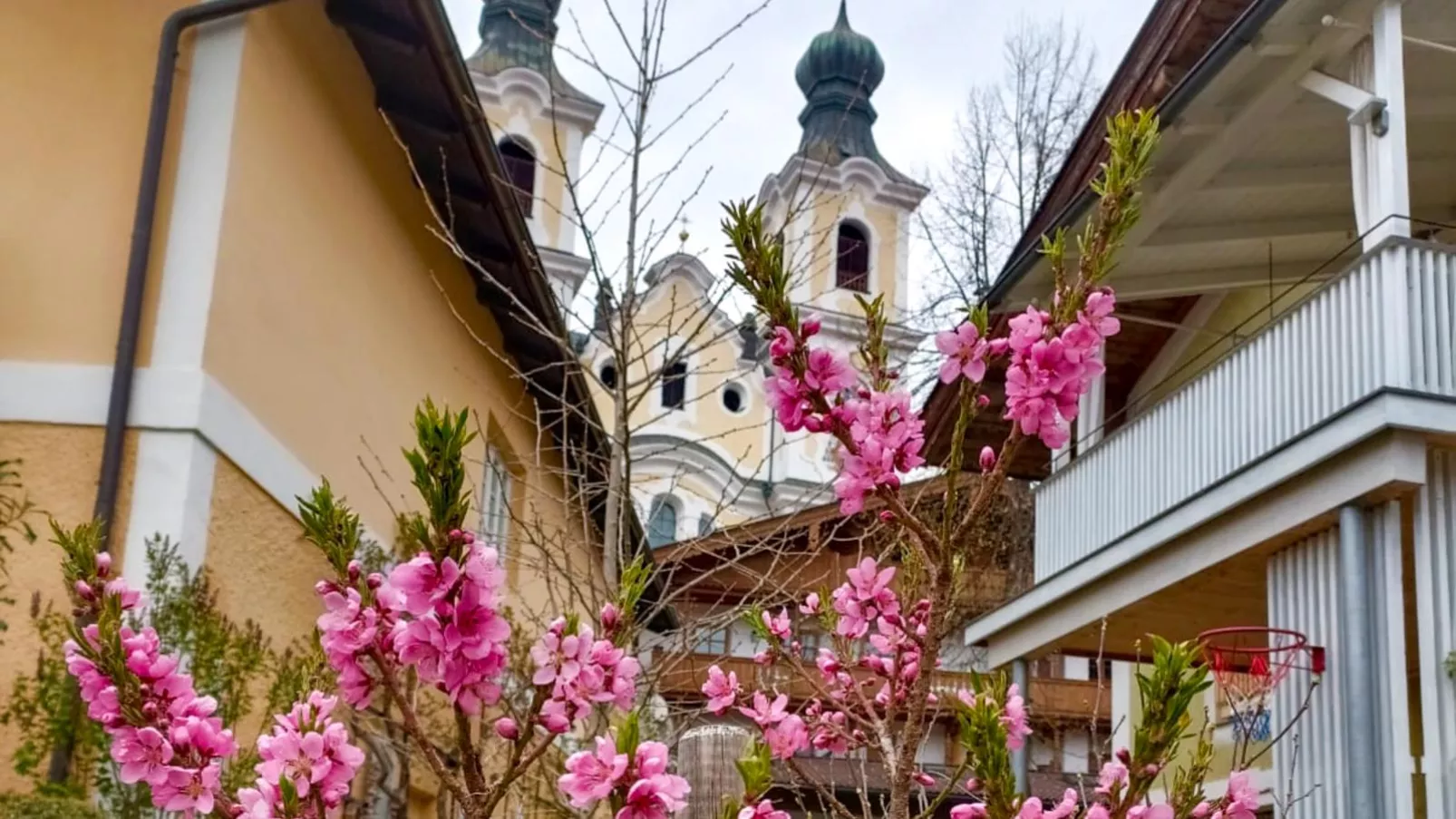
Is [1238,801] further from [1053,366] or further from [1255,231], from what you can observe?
[1255,231]

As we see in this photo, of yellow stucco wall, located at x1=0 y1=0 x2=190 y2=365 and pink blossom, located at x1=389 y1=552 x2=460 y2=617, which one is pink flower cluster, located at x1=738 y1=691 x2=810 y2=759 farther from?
yellow stucco wall, located at x1=0 y1=0 x2=190 y2=365

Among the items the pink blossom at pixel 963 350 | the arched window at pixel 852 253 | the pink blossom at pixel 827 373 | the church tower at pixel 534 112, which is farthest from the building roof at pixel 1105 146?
the arched window at pixel 852 253

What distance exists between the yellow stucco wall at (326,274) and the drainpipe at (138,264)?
0.27 metres

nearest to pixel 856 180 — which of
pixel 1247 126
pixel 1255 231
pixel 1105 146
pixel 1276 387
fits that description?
pixel 1105 146

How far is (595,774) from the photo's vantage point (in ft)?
6.39

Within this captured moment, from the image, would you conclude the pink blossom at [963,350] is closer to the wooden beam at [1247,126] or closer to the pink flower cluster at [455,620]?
the pink flower cluster at [455,620]

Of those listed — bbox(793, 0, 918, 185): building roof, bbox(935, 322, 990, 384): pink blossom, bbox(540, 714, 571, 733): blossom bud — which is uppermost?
bbox(793, 0, 918, 185): building roof

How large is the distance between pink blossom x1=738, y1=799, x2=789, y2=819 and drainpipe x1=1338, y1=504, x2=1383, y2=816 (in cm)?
527

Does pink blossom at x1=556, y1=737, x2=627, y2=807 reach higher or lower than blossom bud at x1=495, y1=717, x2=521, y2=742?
lower

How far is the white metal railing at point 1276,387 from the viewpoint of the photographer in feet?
23.1

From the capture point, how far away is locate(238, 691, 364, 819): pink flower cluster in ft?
7.27

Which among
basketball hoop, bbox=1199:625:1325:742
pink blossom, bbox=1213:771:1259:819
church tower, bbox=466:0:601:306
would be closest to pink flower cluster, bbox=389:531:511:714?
pink blossom, bbox=1213:771:1259:819

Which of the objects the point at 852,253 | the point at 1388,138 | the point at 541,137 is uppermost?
the point at 541,137

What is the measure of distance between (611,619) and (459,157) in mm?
6541
